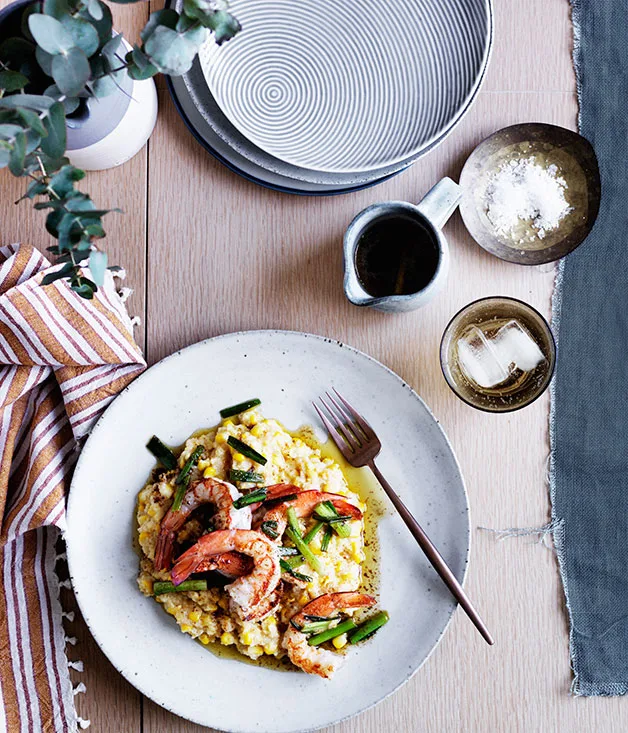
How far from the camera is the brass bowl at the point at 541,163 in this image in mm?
1652

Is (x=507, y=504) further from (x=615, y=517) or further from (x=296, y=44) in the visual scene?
(x=296, y=44)

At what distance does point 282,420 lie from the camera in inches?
64.0

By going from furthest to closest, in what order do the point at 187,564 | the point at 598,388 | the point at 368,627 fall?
the point at 598,388 < the point at 368,627 < the point at 187,564

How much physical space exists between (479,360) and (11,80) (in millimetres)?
979

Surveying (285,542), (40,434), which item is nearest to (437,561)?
(285,542)

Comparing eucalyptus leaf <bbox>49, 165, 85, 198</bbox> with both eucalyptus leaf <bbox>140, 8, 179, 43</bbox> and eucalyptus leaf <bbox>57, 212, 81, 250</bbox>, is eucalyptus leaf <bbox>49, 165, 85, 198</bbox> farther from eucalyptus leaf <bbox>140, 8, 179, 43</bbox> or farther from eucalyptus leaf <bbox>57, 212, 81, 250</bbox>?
eucalyptus leaf <bbox>140, 8, 179, 43</bbox>

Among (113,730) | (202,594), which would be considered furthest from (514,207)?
(113,730)

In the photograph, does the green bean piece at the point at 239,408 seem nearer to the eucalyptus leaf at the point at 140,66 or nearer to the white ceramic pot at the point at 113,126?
the white ceramic pot at the point at 113,126

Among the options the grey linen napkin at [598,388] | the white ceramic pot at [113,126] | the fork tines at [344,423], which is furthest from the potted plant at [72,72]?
the grey linen napkin at [598,388]

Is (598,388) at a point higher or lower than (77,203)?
lower

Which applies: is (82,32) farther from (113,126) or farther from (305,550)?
(305,550)

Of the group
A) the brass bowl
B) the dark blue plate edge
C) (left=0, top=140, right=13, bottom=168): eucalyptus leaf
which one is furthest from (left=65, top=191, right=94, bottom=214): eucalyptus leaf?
the brass bowl

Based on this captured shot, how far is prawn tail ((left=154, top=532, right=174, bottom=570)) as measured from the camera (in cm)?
151

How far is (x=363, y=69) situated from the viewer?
1616 mm
